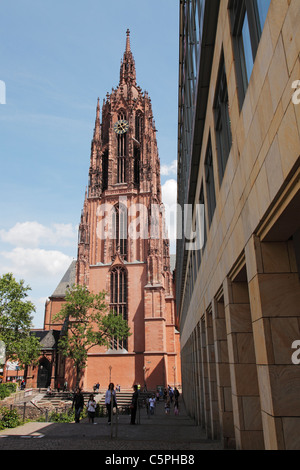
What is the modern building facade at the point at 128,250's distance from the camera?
44.7 m

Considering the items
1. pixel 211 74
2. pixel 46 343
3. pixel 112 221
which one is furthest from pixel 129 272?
pixel 211 74

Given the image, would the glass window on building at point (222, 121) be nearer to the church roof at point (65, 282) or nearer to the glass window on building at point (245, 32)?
the glass window on building at point (245, 32)

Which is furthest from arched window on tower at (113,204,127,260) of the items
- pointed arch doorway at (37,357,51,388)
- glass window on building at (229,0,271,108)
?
glass window on building at (229,0,271,108)

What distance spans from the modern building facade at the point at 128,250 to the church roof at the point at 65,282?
24.0 metres

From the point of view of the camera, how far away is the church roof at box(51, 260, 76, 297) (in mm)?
75062

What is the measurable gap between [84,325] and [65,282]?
35.5m

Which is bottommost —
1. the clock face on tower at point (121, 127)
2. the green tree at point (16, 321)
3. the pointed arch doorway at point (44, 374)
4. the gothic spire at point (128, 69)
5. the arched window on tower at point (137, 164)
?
the pointed arch doorway at point (44, 374)

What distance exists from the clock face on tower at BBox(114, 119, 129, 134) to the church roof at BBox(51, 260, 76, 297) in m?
34.2

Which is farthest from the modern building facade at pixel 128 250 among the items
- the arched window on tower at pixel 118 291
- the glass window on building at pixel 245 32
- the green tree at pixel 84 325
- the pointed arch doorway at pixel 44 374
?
the glass window on building at pixel 245 32

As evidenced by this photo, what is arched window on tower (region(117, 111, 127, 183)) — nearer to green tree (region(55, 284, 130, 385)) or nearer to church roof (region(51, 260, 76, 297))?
green tree (region(55, 284, 130, 385))

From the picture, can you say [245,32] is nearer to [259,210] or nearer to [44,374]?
[259,210]

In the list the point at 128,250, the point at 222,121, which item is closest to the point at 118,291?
the point at 128,250

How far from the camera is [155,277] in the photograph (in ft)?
153

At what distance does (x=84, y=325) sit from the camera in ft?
142
